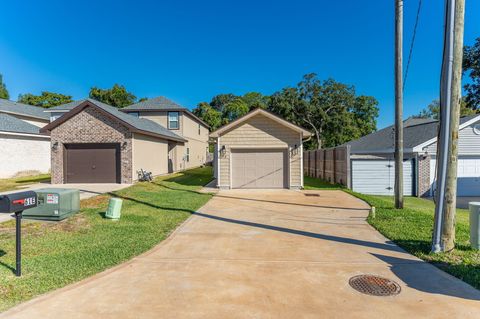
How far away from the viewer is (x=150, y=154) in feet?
63.5

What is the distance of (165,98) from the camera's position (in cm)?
2861

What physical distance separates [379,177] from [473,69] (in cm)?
2328

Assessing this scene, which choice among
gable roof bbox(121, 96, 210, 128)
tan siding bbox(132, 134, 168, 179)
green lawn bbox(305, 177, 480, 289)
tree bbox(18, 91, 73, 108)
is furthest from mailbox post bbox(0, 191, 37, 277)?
tree bbox(18, 91, 73, 108)

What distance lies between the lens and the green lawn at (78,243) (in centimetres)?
414

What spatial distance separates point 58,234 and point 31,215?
6.15ft

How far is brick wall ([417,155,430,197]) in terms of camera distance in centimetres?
1470

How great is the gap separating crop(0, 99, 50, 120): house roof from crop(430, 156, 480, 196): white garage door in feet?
107

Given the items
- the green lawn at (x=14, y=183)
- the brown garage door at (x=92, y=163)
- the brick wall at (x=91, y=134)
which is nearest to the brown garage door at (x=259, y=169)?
the brick wall at (x=91, y=134)

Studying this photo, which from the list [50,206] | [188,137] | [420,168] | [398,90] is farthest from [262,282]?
[188,137]

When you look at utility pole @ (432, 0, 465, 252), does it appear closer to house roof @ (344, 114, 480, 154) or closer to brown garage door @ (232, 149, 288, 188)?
brown garage door @ (232, 149, 288, 188)

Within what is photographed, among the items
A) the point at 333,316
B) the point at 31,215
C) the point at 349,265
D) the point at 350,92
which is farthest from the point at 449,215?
the point at 350,92

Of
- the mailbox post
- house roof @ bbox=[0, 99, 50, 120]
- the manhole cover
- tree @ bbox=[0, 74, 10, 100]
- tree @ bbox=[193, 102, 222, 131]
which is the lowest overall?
the manhole cover

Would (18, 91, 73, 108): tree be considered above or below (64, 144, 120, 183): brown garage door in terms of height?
above

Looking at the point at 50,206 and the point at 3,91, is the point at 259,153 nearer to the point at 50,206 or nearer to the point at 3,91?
the point at 50,206
